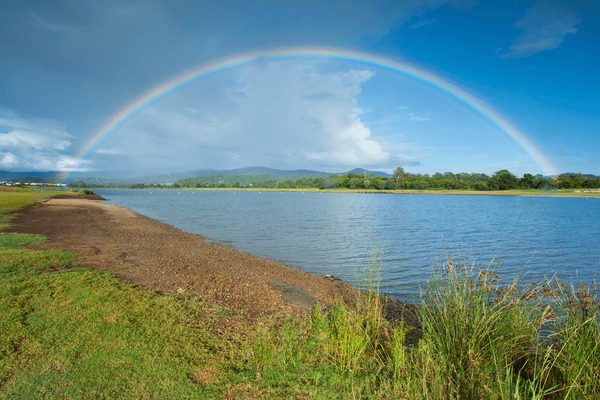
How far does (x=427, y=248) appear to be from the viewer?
81.4 feet

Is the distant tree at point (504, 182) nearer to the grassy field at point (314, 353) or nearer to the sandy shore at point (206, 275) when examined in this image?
the sandy shore at point (206, 275)

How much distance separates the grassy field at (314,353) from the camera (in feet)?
17.1

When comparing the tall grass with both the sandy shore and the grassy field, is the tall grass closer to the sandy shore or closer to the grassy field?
the grassy field

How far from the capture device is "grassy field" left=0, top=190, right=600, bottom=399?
5199 mm

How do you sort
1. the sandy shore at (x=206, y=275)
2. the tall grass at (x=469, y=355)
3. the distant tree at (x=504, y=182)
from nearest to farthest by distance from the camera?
the tall grass at (x=469, y=355)
the sandy shore at (x=206, y=275)
the distant tree at (x=504, y=182)

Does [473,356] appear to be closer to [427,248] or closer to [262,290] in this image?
[262,290]

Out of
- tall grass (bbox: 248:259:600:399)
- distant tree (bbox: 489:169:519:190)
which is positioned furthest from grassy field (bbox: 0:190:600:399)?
distant tree (bbox: 489:169:519:190)

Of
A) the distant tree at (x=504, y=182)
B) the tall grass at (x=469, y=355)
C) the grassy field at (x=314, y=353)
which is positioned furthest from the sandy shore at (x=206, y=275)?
the distant tree at (x=504, y=182)

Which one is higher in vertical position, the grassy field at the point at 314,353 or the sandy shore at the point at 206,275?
the grassy field at the point at 314,353

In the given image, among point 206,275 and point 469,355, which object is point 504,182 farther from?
point 469,355

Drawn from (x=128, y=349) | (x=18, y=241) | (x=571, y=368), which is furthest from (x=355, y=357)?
(x=18, y=241)

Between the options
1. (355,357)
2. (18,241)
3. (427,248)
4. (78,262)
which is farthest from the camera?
(427,248)

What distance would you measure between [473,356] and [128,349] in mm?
6039

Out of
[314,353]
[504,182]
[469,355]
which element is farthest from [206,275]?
[504,182]
